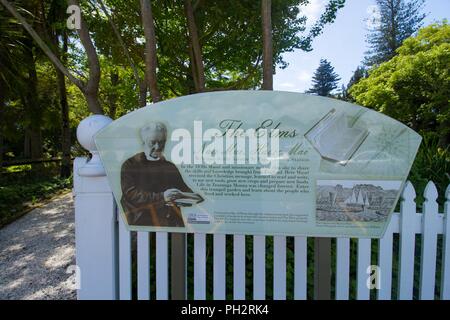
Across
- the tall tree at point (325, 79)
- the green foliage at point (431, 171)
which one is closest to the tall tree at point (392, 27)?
the tall tree at point (325, 79)

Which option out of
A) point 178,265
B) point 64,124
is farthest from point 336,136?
point 64,124

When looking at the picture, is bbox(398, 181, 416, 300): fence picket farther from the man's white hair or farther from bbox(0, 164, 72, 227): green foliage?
bbox(0, 164, 72, 227): green foliage

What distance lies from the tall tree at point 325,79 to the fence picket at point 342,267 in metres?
45.4

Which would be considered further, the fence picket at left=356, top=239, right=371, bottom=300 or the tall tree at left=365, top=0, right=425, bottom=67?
the tall tree at left=365, top=0, right=425, bottom=67

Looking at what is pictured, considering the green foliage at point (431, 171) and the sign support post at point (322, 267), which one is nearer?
the sign support post at point (322, 267)

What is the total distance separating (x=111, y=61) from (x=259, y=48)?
3.55m

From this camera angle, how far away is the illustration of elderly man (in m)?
1.78

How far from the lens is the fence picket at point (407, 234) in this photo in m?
1.82

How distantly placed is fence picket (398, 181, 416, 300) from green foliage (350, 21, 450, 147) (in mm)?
14247

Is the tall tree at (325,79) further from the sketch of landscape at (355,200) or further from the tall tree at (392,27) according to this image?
the sketch of landscape at (355,200)

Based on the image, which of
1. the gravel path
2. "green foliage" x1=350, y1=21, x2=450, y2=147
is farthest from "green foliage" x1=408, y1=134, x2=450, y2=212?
"green foliage" x1=350, y1=21, x2=450, y2=147

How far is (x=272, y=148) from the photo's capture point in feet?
5.61
